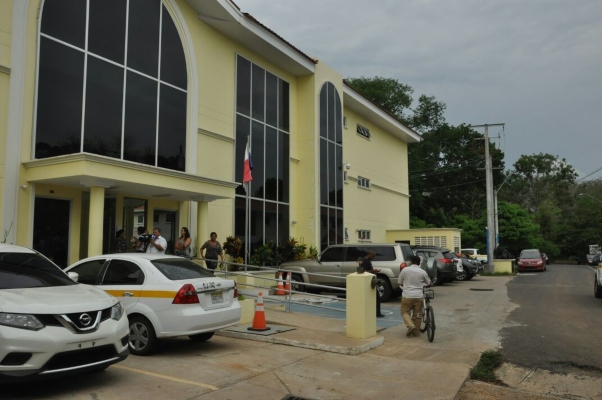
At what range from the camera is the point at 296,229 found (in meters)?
23.2

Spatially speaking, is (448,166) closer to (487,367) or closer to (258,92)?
(258,92)

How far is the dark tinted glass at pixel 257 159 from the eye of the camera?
20784mm

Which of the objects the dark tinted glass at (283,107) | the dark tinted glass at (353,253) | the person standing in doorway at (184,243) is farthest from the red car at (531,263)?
the person standing in doorway at (184,243)

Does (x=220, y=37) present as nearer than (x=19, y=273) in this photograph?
No

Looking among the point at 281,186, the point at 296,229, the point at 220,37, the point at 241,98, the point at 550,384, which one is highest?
the point at 220,37

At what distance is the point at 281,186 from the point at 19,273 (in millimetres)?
15974

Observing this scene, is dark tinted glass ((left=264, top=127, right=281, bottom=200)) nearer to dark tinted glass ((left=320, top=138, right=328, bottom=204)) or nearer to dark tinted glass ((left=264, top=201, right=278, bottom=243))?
dark tinted glass ((left=264, top=201, right=278, bottom=243))

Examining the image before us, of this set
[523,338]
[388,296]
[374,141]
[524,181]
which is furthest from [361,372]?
[524,181]

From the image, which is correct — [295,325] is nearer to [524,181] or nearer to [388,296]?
[388,296]

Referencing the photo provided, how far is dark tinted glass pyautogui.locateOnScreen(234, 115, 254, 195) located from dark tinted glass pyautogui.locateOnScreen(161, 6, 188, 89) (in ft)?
9.80

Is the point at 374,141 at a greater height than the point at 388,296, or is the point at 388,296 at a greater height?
the point at 374,141

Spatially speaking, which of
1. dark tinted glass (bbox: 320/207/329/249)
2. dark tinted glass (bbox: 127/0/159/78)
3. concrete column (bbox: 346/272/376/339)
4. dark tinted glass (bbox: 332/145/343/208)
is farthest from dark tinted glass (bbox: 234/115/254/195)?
concrete column (bbox: 346/272/376/339)

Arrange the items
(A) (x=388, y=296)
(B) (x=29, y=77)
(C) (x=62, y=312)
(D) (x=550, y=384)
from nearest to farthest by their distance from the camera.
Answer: (C) (x=62, y=312)
(D) (x=550, y=384)
(B) (x=29, y=77)
(A) (x=388, y=296)

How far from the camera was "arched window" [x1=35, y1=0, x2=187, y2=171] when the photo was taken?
Result: 13.3 metres
